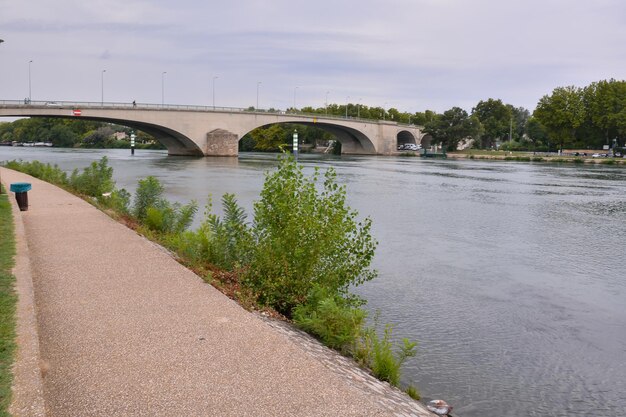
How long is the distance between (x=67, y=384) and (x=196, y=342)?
1.27 m

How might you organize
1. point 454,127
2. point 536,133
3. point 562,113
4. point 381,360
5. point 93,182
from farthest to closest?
point 536,133, point 454,127, point 562,113, point 93,182, point 381,360

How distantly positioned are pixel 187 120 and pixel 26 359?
65742 millimetres

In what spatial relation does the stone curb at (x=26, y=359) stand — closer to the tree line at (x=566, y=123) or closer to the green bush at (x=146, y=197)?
the green bush at (x=146, y=197)

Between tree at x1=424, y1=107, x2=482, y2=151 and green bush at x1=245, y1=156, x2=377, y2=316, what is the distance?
321 ft

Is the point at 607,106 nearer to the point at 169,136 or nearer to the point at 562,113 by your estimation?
the point at 562,113

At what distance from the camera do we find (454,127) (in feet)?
337

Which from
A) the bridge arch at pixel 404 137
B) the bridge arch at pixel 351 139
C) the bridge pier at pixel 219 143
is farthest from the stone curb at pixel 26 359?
the bridge arch at pixel 404 137

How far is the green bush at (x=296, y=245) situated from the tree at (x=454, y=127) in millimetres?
97873

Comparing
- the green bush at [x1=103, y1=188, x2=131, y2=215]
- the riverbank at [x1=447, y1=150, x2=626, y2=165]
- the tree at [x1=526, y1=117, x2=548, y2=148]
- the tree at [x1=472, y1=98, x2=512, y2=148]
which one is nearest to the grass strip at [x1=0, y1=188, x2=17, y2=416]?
the green bush at [x1=103, y1=188, x2=131, y2=215]

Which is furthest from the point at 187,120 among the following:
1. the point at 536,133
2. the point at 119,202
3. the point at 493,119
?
the point at 493,119

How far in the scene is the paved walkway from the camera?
14.0 ft

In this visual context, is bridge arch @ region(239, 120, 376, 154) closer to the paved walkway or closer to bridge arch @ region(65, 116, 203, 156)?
bridge arch @ region(65, 116, 203, 156)

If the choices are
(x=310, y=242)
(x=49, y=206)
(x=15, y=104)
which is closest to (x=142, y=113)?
(x=15, y=104)

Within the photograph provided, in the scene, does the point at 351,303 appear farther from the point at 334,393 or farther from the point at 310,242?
the point at 334,393
